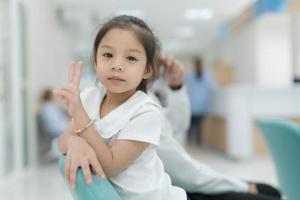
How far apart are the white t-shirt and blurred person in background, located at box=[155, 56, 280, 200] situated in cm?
34

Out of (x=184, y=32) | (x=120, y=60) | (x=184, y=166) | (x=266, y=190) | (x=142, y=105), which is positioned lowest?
(x=266, y=190)

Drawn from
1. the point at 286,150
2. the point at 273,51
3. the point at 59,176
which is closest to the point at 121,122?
the point at 286,150

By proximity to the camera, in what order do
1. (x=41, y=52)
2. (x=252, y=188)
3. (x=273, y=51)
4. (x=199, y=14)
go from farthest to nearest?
(x=199, y=14) → (x=273, y=51) → (x=41, y=52) → (x=252, y=188)

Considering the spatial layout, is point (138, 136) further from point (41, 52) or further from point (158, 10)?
point (158, 10)

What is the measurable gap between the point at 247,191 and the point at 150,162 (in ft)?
2.31

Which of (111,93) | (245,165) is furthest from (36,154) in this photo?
(111,93)

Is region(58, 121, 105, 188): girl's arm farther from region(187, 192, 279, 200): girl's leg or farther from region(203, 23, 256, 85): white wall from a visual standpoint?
region(203, 23, 256, 85): white wall

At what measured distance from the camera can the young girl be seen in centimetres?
87

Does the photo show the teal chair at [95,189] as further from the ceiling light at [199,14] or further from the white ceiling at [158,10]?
the ceiling light at [199,14]

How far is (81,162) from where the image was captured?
2.79 feet

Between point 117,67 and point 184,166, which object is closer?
point 117,67

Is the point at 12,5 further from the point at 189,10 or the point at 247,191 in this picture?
the point at 189,10

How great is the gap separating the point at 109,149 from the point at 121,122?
69mm

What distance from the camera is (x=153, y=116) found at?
3.01 feet
